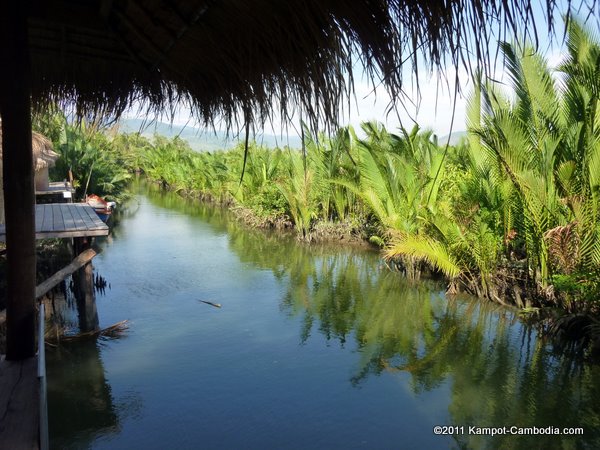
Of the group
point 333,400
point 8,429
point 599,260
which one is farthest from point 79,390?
point 599,260

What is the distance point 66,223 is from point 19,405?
5.93 metres

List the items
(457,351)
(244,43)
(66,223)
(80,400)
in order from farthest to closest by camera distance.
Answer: (66,223) < (457,351) < (80,400) < (244,43)

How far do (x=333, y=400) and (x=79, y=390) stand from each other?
294 centimetres

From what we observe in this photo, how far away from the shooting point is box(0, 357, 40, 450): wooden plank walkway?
2193 mm

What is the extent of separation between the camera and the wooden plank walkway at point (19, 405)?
2.19 meters

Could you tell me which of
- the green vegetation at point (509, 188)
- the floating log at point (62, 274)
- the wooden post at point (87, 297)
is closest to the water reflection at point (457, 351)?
the green vegetation at point (509, 188)

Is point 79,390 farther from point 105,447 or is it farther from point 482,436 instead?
point 482,436

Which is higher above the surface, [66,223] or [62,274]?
[66,223]

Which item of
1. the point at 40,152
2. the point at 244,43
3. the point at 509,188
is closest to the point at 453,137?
the point at 509,188

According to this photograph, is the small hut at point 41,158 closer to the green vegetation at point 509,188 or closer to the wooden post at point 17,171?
the green vegetation at point 509,188

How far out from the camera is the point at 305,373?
681 cm

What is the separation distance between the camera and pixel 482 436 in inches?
212

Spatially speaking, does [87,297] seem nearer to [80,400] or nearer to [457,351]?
[80,400]

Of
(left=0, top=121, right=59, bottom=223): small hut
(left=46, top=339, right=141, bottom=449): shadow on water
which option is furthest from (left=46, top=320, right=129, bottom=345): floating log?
(left=0, top=121, right=59, bottom=223): small hut
